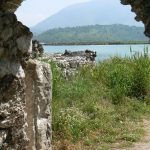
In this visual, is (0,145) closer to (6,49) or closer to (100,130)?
(6,49)

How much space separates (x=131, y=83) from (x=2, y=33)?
8711mm

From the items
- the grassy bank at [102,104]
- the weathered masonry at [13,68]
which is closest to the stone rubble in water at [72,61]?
the grassy bank at [102,104]

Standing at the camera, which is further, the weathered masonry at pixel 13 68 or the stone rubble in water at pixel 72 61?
the stone rubble in water at pixel 72 61

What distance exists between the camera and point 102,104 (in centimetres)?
1220

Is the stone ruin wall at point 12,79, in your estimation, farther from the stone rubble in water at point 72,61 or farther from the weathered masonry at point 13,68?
the stone rubble in water at point 72,61

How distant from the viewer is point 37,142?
6.23 meters

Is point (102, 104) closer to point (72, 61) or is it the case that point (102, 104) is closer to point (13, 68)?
point (72, 61)

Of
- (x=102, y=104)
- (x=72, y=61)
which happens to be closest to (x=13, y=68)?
(x=102, y=104)

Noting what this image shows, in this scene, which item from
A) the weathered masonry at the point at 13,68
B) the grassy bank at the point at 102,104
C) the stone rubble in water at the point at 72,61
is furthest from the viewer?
the stone rubble in water at the point at 72,61

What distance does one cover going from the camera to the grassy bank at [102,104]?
31.2 ft

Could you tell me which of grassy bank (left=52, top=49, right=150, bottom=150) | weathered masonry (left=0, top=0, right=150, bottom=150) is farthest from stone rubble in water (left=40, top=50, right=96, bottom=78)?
weathered masonry (left=0, top=0, right=150, bottom=150)

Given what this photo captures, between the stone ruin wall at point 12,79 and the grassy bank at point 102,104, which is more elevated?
the stone ruin wall at point 12,79

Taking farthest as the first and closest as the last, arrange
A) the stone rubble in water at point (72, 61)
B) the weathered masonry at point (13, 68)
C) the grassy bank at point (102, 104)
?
the stone rubble in water at point (72, 61)
the grassy bank at point (102, 104)
the weathered masonry at point (13, 68)

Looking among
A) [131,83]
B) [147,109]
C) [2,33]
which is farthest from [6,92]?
[131,83]
